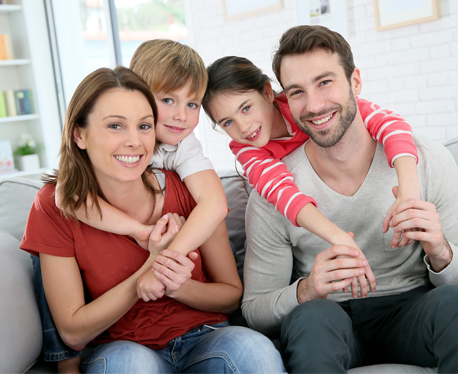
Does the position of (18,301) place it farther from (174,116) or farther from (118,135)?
(174,116)

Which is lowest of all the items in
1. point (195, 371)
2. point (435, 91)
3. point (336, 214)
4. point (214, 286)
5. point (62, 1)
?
point (195, 371)

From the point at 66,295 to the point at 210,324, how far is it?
1.45ft

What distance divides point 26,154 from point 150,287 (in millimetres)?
4187

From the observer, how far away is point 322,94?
1416 mm

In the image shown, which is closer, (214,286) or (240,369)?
(240,369)

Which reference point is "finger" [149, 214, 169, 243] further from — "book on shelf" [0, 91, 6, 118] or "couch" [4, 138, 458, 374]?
"book on shelf" [0, 91, 6, 118]

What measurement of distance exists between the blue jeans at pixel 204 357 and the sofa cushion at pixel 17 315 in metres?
0.16

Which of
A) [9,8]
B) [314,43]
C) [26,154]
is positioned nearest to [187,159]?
[314,43]

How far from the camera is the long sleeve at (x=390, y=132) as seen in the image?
4.34 feet

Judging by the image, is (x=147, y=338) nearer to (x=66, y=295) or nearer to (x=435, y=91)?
(x=66, y=295)

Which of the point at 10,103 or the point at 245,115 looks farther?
the point at 10,103

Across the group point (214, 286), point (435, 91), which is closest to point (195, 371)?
point (214, 286)

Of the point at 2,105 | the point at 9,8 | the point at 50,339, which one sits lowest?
the point at 50,339

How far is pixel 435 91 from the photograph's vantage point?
3307 mm
